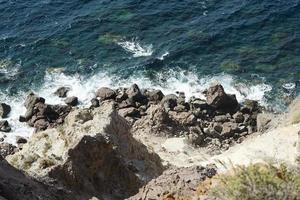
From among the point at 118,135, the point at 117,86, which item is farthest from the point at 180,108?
the point at 118,135

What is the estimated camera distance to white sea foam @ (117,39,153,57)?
6206cm

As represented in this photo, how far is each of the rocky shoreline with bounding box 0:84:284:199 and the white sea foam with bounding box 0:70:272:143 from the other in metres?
0.86

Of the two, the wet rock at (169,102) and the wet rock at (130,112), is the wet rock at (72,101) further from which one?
the wet rock at (169,102)

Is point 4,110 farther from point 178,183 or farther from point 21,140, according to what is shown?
point 178,183

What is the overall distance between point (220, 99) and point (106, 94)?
11661 mm

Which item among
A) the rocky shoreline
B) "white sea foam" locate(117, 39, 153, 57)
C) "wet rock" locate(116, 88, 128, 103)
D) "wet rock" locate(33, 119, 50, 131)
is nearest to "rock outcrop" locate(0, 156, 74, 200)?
the rocky shoreline

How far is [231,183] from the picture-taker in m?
15.2

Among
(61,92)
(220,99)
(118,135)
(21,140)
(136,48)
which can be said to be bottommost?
(21,140)

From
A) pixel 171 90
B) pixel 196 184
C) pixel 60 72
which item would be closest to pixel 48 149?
Result: pixel 196 184

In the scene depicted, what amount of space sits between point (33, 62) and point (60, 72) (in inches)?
159

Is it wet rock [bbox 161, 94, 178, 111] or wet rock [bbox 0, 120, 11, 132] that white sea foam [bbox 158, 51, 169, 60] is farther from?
wet rock [bbox 0, 120, 11, 132]

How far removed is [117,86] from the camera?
58.2 metres

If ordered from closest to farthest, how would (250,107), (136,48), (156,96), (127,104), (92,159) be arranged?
(92,159) < (250,107) < (127,104) < (156,96) < (136,48)

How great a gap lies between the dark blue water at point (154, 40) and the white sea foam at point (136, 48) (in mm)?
119
